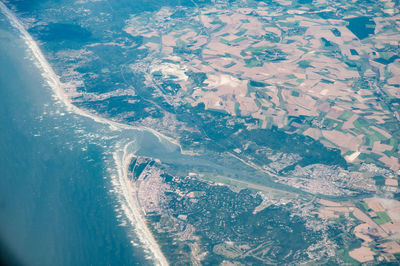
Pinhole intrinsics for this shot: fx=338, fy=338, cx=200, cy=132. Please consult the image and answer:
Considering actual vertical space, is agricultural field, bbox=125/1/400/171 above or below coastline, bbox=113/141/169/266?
above

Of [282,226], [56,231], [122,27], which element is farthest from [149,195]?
[122,27]

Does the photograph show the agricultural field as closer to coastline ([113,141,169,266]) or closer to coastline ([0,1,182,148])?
coastline ([0,1,182,148])

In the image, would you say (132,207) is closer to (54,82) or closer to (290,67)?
(54,82)

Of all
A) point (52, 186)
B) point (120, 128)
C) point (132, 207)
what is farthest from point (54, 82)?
point (132, 207)

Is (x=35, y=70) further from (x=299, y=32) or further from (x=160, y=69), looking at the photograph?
(x=299, y=32)

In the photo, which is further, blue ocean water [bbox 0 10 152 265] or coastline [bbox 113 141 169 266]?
coastline [bbox 113 141 169 266]

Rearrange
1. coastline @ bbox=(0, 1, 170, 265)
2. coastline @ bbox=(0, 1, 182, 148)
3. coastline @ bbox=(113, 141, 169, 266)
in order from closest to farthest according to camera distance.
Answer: coastline @ bbox=(113, 141, 169, 266) → coastline @ bbox=(0, 1, 170, 265) → coastline @ bbox=(0, 1, 182, 148)

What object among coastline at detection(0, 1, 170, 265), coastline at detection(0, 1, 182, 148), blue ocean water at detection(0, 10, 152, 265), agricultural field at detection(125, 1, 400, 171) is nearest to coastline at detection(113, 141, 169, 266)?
coastline at detection(0, 1, 170, 265)
